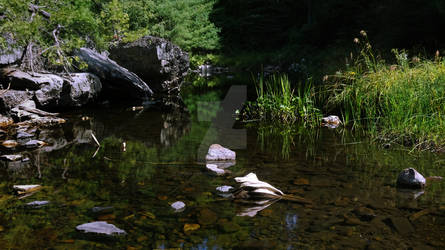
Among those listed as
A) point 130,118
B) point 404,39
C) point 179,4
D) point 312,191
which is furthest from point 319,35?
point 312,191

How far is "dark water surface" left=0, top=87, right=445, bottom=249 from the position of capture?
245 centimetres

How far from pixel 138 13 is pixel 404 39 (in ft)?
35.1

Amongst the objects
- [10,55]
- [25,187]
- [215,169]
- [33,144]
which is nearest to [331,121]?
[215,169]

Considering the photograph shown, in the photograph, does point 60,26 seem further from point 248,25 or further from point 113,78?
point 248,25

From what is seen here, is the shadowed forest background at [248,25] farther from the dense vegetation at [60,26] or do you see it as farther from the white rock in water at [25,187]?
the white rock in water at [25,187]

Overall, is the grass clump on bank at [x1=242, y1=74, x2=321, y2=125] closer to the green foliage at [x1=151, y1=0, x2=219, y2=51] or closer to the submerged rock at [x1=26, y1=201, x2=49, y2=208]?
the submerged rock at [x1=26, y1=201, x2=49, y2=208]

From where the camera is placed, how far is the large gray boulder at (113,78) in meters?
9.02

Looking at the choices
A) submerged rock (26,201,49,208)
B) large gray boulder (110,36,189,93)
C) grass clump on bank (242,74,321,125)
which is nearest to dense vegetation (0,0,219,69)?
large gray boulder (110,36,189,93)

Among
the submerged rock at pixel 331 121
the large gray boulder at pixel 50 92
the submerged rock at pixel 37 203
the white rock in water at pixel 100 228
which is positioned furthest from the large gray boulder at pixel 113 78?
the white rock in water at pixel 100 228

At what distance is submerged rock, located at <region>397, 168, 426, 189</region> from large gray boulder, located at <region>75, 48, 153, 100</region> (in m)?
7.22

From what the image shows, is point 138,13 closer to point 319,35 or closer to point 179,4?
point 179,4

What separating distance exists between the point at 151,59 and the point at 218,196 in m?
8.44

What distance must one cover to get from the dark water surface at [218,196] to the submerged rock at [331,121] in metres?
0.63

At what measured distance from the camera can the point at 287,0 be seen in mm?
27250
